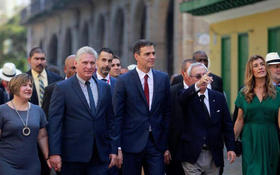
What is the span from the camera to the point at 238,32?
19625 mm

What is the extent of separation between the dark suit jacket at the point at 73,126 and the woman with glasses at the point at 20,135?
0.78ft

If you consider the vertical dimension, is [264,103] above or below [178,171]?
above

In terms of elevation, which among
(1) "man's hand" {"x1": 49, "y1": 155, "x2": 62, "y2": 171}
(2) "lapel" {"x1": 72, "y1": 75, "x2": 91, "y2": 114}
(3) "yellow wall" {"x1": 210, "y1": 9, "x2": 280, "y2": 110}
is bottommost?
(1) "man's hand" {"x1": 49, "y1": 155, "x2": 62, "y2": 171}

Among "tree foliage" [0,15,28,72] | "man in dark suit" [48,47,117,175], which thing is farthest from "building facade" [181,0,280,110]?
"tree foliage" [0,15,28,72]

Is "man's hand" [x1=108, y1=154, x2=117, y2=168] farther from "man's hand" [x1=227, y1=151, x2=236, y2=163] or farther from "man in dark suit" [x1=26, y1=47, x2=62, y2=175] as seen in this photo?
"man in dark suit" [x1=26, y1=47, x2=62, y2=175]

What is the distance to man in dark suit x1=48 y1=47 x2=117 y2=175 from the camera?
6.79 meters

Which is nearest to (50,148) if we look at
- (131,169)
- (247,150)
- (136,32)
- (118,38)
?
(131,169)

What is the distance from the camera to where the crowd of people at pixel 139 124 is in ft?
22.5

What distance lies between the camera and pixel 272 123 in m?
7.64

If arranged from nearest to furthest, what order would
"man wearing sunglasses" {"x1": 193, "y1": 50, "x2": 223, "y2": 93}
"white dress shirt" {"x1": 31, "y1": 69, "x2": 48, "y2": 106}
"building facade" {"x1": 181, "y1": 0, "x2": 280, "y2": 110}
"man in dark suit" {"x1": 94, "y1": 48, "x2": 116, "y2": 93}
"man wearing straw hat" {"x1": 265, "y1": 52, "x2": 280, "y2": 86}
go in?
"man wearing straw hat" {"x1": 265, "y1": 52, "x2": 280, "y2": 86}, "man in dark suit" {"x1": 94, "y1": 48, "x2": 116, "y2": 93}, "man wearing sunglasses" {"x1": 193, "y1": 50, "x2": 223, "y2": 93}, "white dress shirt" {"x1": 31, "y1": 69, "x2": 48, "y2": 106}, "building facade" {"x1": 181, "y1": 0, "x2": 280, "y2": 110}

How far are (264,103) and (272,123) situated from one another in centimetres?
25

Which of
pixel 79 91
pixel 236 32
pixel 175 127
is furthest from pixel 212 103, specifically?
pixel 236 32

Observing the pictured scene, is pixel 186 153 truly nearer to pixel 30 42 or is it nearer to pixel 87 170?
pixel 87 170

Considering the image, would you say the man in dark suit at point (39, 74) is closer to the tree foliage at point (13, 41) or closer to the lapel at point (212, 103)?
the lapel at point (212, 103)
